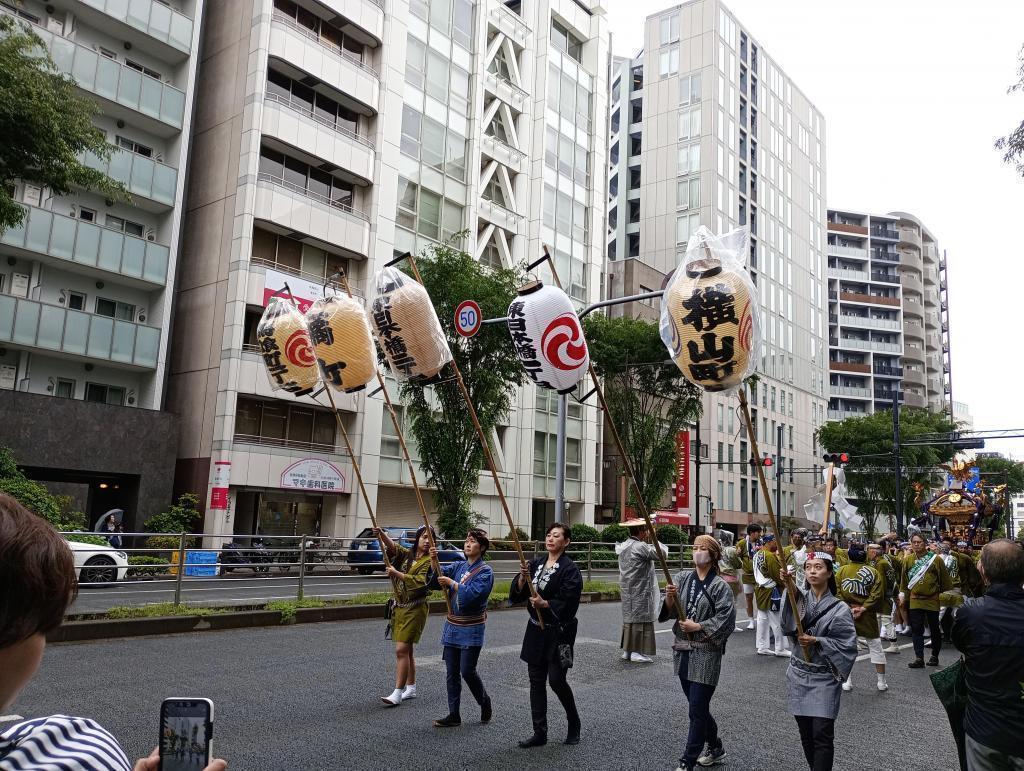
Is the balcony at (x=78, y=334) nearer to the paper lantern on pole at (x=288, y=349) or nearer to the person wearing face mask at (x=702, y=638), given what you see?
the paper lantern on pole at (x=288, y=349)

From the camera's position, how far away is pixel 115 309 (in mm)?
26406

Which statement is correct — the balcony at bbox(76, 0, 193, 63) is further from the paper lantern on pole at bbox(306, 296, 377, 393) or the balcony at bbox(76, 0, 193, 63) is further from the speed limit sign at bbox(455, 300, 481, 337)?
the paper lantern on pole at bbox(306, 296, 377, 393)

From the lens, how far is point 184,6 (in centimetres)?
2838

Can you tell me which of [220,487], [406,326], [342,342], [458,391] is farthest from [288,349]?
[220,487]

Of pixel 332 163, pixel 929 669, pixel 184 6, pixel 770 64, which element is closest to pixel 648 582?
pixel 929 669

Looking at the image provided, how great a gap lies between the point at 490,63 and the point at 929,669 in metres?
35.4

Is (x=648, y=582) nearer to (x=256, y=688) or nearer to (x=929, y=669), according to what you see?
(x=929, y=669)

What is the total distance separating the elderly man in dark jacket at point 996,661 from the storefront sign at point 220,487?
81.3 feet

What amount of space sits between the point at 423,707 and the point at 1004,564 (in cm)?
556

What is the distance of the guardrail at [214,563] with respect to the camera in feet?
44.8

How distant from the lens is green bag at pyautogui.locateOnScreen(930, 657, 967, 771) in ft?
15.0

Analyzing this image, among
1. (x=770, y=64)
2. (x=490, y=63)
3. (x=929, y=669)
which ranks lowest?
(x=929, y=669)

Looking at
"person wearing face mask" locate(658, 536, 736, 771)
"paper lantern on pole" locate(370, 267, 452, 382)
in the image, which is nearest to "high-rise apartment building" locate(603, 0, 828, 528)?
"paper lantern on pole" locate(370, 267, 452, 382)

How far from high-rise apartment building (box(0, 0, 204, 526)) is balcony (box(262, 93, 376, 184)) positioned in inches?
112
